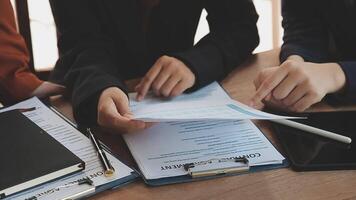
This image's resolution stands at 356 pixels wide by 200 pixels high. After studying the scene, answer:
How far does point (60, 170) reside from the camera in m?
0.64

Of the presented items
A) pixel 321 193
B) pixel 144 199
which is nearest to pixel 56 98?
pixel 144 199

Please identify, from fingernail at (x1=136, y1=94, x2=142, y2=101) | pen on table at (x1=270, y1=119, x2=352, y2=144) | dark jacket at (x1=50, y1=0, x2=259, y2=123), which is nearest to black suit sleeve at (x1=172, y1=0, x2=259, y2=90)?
dark jacket at (x1=50, y1=0, x2=259, y2=123)

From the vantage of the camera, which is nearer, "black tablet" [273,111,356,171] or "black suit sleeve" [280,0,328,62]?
"black tablet" [273,111,356,171]

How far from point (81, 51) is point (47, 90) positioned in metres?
0.11

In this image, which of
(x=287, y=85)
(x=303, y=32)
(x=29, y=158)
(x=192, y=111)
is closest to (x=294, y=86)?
(x=287, y=85)

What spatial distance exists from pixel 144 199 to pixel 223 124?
23cm

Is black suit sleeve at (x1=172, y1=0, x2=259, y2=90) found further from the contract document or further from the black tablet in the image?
the black tablet

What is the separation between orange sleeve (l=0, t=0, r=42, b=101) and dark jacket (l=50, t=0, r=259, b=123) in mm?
72

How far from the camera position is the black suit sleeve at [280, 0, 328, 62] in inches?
41.2

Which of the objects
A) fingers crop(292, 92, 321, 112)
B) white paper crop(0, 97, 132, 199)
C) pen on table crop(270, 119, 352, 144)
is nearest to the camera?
white paper crop(0, 97, 132, 199)

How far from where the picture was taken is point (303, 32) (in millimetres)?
1106

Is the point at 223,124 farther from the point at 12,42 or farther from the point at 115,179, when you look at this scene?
the point at 12,42

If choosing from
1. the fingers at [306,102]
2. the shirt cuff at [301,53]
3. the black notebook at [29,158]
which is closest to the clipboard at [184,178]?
the black notebook at [29,158]

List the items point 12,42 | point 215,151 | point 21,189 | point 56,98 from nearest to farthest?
point 21,189
point 215,151
point 56,98
point 12,42
